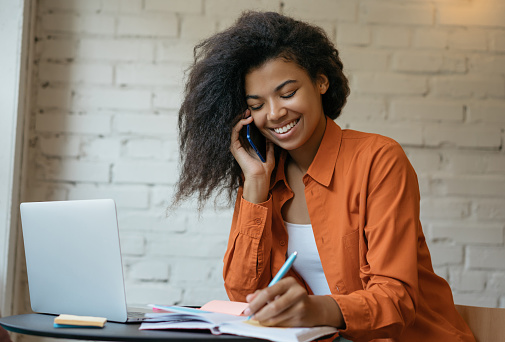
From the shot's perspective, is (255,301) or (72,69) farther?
(72,69)

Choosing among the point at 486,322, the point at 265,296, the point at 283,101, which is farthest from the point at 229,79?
the point at 486,322

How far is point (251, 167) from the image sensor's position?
153cm

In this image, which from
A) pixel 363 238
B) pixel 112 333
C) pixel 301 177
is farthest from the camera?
pixel 301 177

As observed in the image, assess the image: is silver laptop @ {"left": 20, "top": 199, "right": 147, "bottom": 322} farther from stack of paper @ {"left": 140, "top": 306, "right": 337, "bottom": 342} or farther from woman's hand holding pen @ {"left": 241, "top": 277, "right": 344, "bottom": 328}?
woman's hand holding pen @ {"left": 241, "top": 277, "right": 344, "bottom": 328}

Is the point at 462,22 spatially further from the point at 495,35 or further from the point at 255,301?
the point at 255,301

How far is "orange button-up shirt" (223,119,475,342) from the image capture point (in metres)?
1.21

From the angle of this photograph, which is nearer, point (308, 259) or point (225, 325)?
point (225, 325)

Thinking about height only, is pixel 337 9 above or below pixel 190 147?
above

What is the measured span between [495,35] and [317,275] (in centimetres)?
134

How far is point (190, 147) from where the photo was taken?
162 cm

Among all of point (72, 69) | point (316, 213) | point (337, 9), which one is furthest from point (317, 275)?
point (72, 69)

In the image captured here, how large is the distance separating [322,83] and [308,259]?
0.50 m

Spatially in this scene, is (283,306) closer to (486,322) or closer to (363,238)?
(363,238)

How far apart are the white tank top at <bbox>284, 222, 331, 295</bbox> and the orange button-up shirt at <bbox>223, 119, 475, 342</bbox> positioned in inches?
1.2
